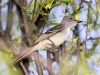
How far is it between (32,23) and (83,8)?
108cm

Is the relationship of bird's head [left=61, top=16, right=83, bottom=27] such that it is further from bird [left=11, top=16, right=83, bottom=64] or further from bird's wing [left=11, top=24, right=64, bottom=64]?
bird's wing [left=11, top=24, right=64, bottom=64]

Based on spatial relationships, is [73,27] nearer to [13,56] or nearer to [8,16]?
[8,16]

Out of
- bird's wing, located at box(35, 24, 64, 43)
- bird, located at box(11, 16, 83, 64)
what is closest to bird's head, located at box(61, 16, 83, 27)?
bird, located at box(11, 16, 83, 64)

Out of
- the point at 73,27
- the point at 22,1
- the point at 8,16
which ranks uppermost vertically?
the point at 22,1

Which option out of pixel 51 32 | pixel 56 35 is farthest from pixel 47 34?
pixel 56 35

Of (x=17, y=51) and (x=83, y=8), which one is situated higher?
(x=83, y=8)

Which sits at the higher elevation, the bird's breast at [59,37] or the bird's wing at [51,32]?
the bird's wing at [51,32]

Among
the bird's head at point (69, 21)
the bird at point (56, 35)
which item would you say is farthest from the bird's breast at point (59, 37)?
the bird's head at point (69, 21)

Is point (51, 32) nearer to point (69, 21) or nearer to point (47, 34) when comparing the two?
Result: point (47, 34)

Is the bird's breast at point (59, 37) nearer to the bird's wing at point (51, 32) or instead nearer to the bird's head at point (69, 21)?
the bird's wing at point (51, 32)

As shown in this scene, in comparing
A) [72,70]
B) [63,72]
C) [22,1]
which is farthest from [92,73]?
[22,1]

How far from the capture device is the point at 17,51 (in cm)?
485

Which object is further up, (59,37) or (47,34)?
(47,34)

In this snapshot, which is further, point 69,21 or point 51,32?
point 69,21
